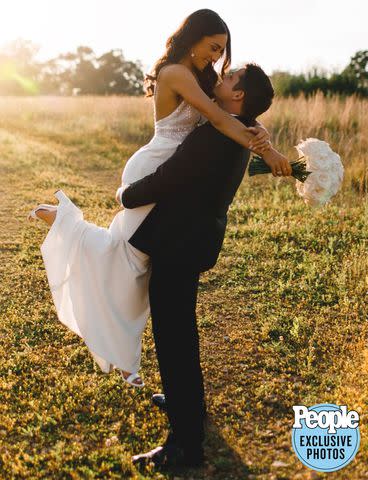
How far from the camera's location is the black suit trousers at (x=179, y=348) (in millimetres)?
2754

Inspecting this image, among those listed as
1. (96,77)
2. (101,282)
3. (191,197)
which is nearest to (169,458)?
(101,282)

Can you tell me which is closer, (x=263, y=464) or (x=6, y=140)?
(x=263, y=464)

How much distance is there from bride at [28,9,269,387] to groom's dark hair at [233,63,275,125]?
0.11 metres

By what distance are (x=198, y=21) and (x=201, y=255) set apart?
44.3 inches

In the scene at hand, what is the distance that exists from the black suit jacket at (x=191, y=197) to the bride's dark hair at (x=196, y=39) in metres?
0.37

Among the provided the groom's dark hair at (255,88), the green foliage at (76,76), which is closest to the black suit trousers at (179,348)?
the groom's dark hair at (255,88)

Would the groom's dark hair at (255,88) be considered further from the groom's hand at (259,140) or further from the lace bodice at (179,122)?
the lace bodice at (179,122)

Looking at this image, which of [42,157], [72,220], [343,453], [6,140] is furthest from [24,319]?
A: [6,140]

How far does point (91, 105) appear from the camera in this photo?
18.9 m

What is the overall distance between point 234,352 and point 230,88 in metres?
2.32

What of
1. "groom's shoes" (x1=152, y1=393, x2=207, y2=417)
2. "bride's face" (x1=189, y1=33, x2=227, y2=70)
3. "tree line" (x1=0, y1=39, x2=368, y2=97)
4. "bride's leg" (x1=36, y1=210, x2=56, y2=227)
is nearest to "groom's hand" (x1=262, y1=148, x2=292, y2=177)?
"bride's face" (x1=189, y1=33, x2=227, y2=70)

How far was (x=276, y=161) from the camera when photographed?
2604mm

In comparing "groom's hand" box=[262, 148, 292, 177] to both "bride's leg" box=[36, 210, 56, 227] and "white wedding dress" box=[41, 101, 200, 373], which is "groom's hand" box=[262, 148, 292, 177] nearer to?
"white wedding dress" box=[41, 101, 200, 373]

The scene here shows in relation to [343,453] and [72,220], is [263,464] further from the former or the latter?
[72,220]
